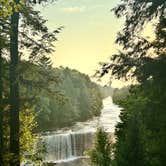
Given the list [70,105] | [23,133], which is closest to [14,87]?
[23,133]

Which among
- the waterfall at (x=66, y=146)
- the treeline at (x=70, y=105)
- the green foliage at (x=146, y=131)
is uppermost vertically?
the treeline at (x=70, y=105)

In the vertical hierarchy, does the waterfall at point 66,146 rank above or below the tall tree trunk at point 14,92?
below

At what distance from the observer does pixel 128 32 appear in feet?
42.2

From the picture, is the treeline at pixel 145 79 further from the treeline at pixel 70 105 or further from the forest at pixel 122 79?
the treeline at pixel 70 105

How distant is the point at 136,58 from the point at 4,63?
4.02 m

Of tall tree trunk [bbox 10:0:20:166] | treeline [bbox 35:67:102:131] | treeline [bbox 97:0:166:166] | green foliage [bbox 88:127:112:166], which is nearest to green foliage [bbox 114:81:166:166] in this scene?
treeline [bbox 97:0:166:166]

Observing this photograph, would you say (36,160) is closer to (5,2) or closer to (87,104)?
(5,2)

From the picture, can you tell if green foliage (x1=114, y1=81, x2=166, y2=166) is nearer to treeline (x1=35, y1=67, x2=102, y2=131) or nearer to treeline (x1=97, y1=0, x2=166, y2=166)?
treeline (x1=97, y1=0, x2=166, y2=166)

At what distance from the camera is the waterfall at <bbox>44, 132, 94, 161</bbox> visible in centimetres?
4900

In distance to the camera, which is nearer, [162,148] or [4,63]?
[4,63]

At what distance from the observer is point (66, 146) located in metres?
50.8

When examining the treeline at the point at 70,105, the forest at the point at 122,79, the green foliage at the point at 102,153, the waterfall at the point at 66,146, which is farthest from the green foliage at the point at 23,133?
the treeline at the point at 70,105

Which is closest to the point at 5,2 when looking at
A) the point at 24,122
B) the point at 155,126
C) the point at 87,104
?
the point at 155,126

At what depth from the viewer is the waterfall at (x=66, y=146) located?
161 ft
